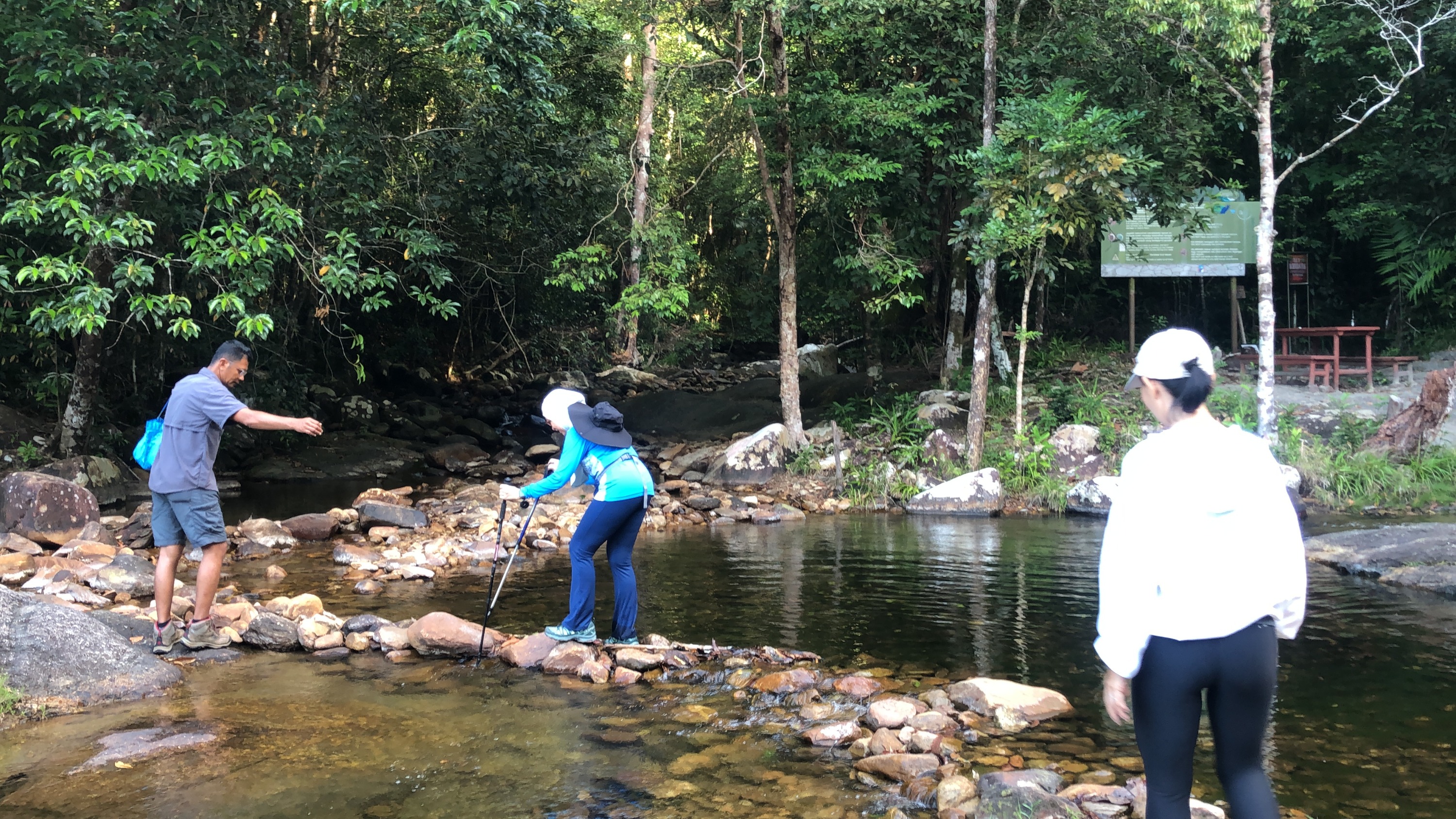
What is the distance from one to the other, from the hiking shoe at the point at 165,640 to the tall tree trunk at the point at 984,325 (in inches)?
457

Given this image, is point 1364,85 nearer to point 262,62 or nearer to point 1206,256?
point 1206,256

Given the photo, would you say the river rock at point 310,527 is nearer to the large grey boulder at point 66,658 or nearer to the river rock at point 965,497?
the large grey boulder at point 66,658

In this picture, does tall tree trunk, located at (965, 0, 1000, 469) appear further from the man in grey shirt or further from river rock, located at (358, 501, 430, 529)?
the man in grey shirt

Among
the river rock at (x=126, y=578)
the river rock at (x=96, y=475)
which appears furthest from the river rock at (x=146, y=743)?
the river rock at (x=96, y=475)

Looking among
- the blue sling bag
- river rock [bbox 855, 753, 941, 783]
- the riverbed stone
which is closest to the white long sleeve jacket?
river rock [bbox 855, 753, 941, 783]

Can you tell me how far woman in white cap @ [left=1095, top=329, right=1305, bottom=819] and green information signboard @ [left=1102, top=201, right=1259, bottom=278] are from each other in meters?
16.7

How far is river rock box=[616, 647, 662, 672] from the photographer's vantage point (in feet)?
20.2

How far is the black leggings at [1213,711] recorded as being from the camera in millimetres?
2670

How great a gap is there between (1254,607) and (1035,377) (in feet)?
56.1

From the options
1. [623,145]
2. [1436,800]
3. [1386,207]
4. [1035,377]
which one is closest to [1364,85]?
[1386,207]

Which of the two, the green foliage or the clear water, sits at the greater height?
the green foliage

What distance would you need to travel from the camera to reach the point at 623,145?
79.5 ft

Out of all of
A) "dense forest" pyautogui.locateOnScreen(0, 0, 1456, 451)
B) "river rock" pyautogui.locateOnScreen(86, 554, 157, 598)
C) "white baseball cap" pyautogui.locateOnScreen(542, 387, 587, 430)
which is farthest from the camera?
"dense forest" pyautogui.locateOnScreen(0, 0, 1456, 451)

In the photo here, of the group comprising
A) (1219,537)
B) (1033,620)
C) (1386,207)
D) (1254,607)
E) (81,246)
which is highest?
(1386,207)
